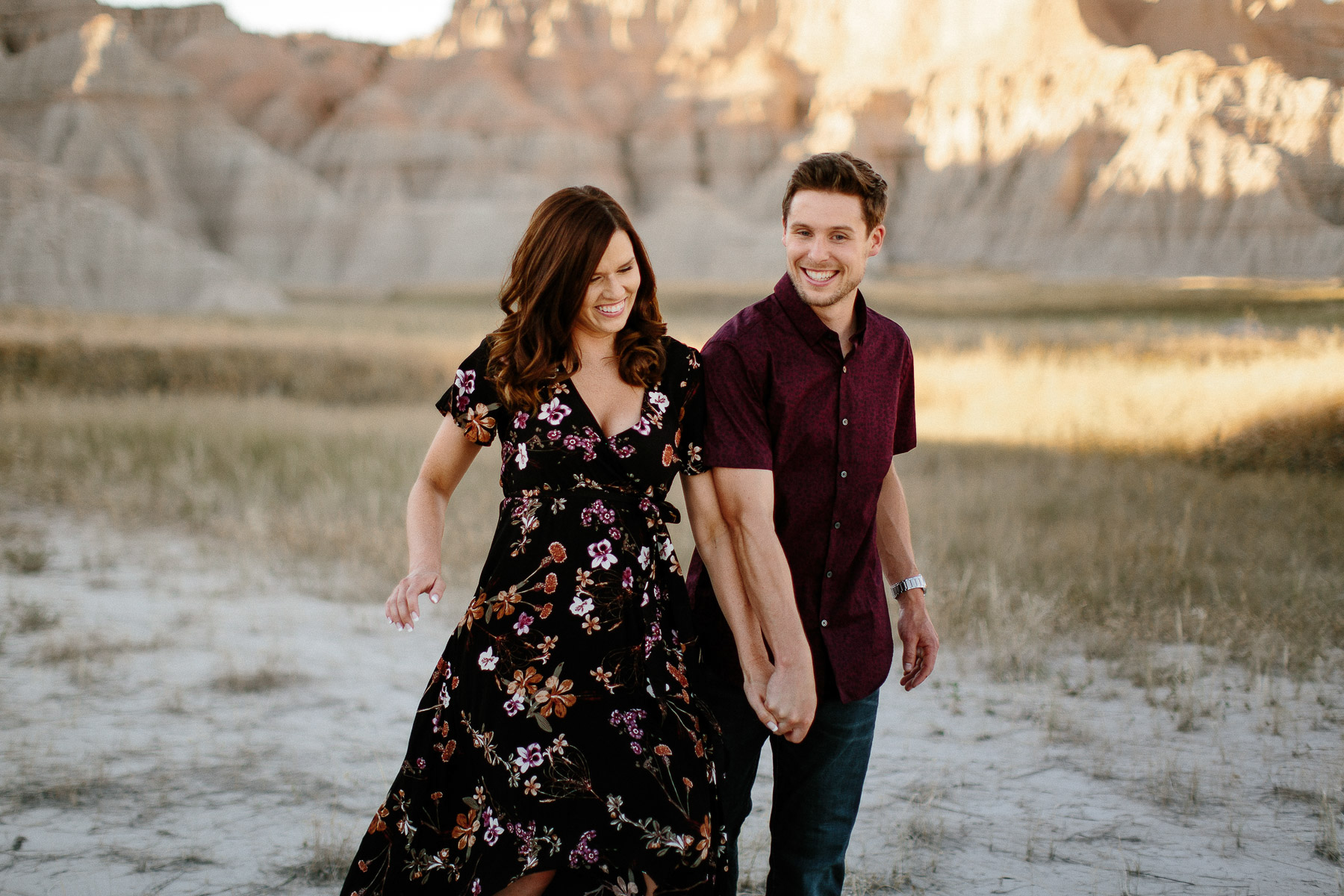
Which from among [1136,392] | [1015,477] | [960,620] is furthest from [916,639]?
[1136,392]

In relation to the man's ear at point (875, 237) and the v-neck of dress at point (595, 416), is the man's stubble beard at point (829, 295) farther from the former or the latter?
the v-neck of dress at point (595, 416)

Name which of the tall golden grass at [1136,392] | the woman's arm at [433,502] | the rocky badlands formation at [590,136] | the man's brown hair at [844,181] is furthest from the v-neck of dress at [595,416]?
the rocky badlands formation at [590,136]

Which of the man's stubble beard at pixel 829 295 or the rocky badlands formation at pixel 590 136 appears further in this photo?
the rocky badlands formation at pixel 590 136

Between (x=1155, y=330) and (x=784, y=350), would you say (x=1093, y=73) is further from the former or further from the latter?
(x=784, y=350)

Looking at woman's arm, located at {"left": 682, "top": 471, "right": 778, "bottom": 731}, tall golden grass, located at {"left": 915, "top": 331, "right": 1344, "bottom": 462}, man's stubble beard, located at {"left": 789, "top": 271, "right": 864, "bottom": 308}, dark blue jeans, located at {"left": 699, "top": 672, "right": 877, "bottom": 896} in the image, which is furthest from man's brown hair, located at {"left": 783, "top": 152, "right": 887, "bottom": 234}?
tall golden grass, located at {"left": 915, "top": 331, "right": 1344, "bottom": 462}

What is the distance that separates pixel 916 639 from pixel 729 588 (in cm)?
62

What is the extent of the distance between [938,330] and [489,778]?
73.0 ft

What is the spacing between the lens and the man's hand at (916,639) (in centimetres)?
258

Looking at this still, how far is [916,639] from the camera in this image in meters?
2.61

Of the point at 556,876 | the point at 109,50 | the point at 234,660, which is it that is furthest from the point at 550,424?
the point at 109,50

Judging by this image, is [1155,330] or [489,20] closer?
[1155,330]

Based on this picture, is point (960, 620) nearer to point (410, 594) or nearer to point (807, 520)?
point (807, 520)

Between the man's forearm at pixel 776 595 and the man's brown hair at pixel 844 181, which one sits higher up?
the man's brown hair at pixel 844 181

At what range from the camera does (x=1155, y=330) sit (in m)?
13.0
